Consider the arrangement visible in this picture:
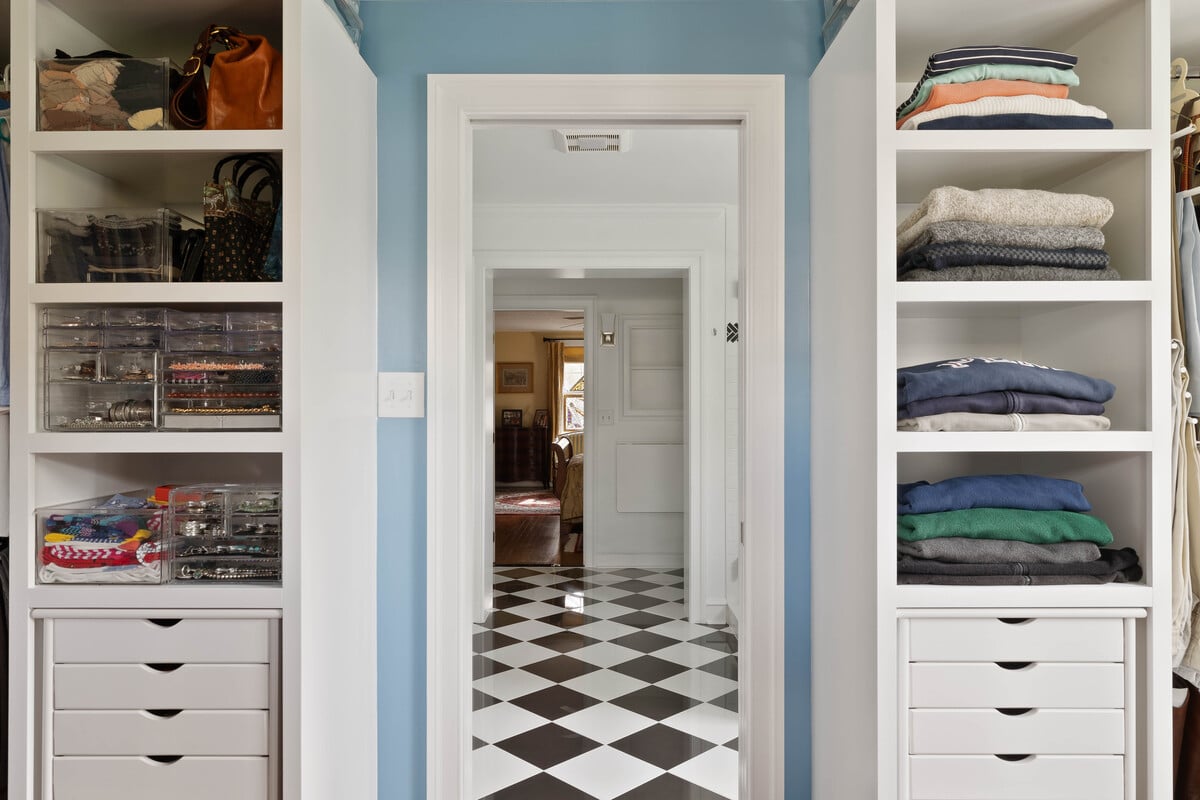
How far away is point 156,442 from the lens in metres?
1.50

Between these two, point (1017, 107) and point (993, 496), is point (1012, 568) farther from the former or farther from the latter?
point (1017, 107)

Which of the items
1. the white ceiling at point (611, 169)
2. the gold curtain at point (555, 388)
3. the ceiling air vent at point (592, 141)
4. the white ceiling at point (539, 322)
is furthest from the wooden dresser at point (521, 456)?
the ceiling air vent at point (592, 141)

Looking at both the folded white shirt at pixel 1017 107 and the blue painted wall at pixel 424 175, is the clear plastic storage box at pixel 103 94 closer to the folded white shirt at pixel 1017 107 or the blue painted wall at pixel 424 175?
the blue painted wall at pixel 424 175

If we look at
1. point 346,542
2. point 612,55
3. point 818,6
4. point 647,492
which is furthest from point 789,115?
point 647,492

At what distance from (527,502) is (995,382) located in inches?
314

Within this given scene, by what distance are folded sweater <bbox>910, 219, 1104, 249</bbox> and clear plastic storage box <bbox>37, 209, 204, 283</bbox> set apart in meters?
1.57

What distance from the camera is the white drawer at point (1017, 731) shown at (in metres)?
1.47

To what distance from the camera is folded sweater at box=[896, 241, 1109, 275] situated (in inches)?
59.7

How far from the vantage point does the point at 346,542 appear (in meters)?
1.72

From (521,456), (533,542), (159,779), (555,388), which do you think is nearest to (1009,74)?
(159,779)

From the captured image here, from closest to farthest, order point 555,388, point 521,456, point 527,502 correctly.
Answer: point 527,502 < point 521,456 < point 555,388

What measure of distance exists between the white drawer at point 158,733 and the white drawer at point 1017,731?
1302mm

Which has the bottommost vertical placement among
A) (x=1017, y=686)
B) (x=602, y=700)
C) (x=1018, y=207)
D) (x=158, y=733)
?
(x=602, y=700)

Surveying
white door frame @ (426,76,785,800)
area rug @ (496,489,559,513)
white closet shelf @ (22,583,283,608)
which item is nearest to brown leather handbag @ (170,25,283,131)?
white door frame @ (426,76,785,800)
